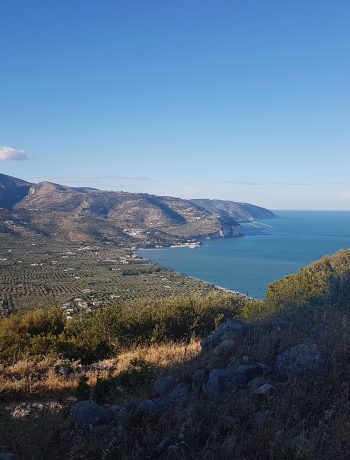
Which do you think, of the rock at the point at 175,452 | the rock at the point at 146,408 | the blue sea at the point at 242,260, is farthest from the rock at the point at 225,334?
the blue sea at the point at 242,260

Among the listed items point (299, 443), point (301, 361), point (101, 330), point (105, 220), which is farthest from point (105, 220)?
point (299, 443)

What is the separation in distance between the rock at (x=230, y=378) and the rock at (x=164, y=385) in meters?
0.53

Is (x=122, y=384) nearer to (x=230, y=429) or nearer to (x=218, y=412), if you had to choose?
(x=218, y=412)

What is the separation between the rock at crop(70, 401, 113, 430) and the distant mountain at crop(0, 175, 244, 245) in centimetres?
12516

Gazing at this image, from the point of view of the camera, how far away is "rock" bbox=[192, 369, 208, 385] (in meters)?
5.11

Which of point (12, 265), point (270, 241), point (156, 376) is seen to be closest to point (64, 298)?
point (12, 265)

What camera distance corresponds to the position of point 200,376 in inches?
204

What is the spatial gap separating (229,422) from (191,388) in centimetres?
130

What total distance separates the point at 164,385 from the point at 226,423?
1.49m

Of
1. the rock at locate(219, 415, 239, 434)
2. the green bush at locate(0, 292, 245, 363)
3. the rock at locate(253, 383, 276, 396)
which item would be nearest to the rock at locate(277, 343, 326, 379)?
the rock at locate(253, 383, 276, 396)

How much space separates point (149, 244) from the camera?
453 ft

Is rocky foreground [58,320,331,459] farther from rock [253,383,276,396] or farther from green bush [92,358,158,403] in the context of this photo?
green bush [92,358,158,403]

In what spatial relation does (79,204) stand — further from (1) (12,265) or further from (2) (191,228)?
(1) (12,265)

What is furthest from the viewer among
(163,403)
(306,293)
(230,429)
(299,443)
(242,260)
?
(242,260)
